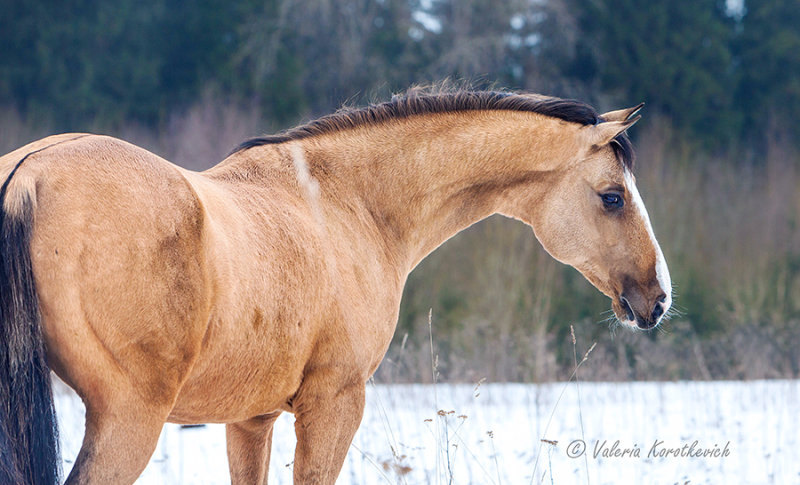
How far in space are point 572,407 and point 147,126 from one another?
9.70 m

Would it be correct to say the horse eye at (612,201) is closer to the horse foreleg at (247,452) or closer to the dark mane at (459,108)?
the dark mane at (459,108)

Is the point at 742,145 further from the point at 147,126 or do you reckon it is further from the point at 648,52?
the point at 147,126

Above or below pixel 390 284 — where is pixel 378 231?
above

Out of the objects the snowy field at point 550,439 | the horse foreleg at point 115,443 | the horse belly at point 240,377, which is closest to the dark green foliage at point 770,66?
the snowy field at point 550,439

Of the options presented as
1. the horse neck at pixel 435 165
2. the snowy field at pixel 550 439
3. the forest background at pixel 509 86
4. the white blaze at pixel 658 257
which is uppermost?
the forest background at pixel 509 86

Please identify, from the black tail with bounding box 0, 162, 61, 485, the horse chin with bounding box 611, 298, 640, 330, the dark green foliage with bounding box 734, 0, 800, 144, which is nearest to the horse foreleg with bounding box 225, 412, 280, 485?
the black tail with bounding box 0, 162, 61, 485

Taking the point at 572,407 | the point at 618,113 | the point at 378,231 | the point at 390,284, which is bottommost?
the point at 572,407

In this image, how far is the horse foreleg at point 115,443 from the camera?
2035 mm

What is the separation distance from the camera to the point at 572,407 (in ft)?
20.3

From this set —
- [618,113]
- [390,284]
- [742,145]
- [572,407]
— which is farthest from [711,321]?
[390,284]

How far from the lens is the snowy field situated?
13.5 ft

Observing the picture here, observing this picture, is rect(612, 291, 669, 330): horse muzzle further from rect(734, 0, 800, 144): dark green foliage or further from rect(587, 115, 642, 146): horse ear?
rect(734, 0, 800, 144): dark green foliage

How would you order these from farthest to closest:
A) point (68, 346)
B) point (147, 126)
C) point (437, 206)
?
point (147, 126) < point (437, 206) < point (68, 346)

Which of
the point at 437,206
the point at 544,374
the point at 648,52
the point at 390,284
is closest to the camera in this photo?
the point at 390,284
